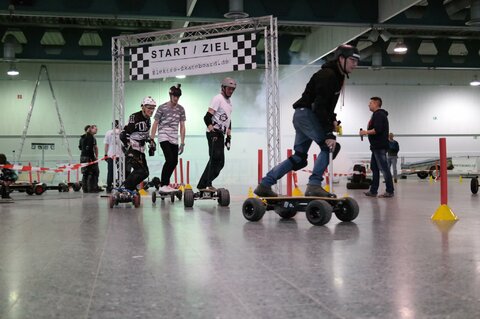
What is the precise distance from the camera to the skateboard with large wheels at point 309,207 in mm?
4758

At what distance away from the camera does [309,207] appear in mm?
4852

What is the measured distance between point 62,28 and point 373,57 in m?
10.4

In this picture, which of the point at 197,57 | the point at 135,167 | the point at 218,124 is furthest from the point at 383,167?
the point at 135,167

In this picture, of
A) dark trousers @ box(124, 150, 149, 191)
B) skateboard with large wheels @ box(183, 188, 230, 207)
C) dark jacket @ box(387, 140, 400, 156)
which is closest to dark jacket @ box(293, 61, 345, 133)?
skateboard with large wheels @ box(183, 188, 230, 207)

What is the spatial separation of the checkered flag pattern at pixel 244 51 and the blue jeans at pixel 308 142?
360cm

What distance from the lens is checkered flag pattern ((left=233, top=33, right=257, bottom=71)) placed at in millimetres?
8781

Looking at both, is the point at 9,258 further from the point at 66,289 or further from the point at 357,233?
the point at 357,233

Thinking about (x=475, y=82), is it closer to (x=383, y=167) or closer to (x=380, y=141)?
(x=380, y=141)

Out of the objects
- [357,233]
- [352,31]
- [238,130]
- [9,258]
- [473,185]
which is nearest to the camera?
[9,258]

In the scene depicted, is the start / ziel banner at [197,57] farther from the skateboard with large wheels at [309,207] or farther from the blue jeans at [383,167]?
the skateboard with large wheels at [309,207]

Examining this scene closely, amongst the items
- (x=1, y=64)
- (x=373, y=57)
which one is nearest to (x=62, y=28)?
(x=1, y=64)

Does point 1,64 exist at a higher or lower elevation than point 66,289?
higher

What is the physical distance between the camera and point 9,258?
3.16 m

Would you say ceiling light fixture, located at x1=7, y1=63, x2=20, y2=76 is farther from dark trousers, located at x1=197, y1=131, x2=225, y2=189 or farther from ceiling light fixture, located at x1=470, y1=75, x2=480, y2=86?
ceiling light fixture, located at x1=470, y1=75, x2=480, y2=86
